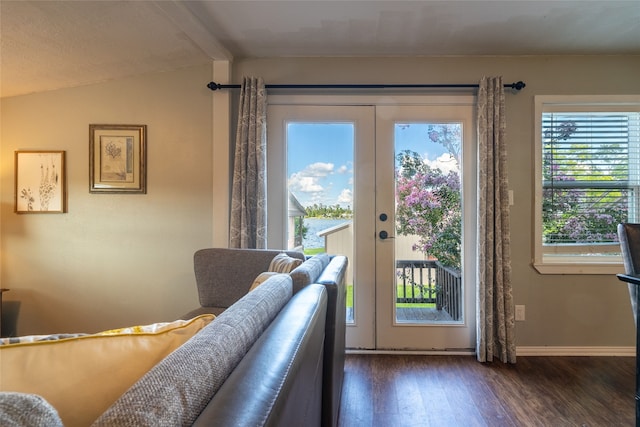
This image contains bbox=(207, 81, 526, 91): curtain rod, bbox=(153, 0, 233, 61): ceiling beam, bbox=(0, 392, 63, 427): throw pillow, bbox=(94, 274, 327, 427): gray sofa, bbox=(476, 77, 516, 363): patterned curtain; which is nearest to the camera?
bbox=(0, 392, 63, 427): throw pillow

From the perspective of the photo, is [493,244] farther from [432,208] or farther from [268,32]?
[268,32]

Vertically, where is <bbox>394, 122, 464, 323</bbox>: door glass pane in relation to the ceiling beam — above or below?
below

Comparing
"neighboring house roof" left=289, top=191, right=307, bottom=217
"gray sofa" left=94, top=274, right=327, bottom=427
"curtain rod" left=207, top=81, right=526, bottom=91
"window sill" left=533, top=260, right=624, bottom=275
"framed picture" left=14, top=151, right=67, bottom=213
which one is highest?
"curtain rod" left=207, top=81, right=526, bottom=91

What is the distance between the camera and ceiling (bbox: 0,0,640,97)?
189 centimetres

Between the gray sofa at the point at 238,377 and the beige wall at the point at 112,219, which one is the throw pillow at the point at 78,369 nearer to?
the gray sofa at the point at 238,377

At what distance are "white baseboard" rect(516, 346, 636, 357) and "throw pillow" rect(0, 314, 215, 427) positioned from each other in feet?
9.18

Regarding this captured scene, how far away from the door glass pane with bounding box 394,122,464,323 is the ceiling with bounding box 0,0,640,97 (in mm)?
684

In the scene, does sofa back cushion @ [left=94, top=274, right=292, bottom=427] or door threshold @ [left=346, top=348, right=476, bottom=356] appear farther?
door threshold @ [left=346, top=348, right=476, bottom=356]

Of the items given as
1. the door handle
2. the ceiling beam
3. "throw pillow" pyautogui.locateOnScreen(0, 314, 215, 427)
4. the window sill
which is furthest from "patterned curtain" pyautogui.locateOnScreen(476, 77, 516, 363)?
"throw pillow" pyautogui.locateOnScreen(0, 314, 215, 427)

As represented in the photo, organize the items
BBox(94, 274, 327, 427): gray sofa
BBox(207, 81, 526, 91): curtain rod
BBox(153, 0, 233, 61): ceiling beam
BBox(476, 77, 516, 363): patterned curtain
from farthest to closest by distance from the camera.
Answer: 1. BBox(207, 81, 526, 91): curtain rod
2. BBox(476, 77, 516, 363): patterned curtain
3. BBox(153, 0, 233, 61): ceiling beam
4. BBox(94, 274, 327, 427): gray sofa

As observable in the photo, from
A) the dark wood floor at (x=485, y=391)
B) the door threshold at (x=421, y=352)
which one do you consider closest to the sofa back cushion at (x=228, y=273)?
the dark wood floor at (x=485, y=391)

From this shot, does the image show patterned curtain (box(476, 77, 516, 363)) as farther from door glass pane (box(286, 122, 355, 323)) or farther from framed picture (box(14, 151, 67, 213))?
framed picture (box(14, 151, 67, 213))

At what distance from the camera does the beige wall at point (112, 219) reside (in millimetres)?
2582

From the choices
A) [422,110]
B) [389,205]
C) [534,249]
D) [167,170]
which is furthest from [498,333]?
[167,170]
